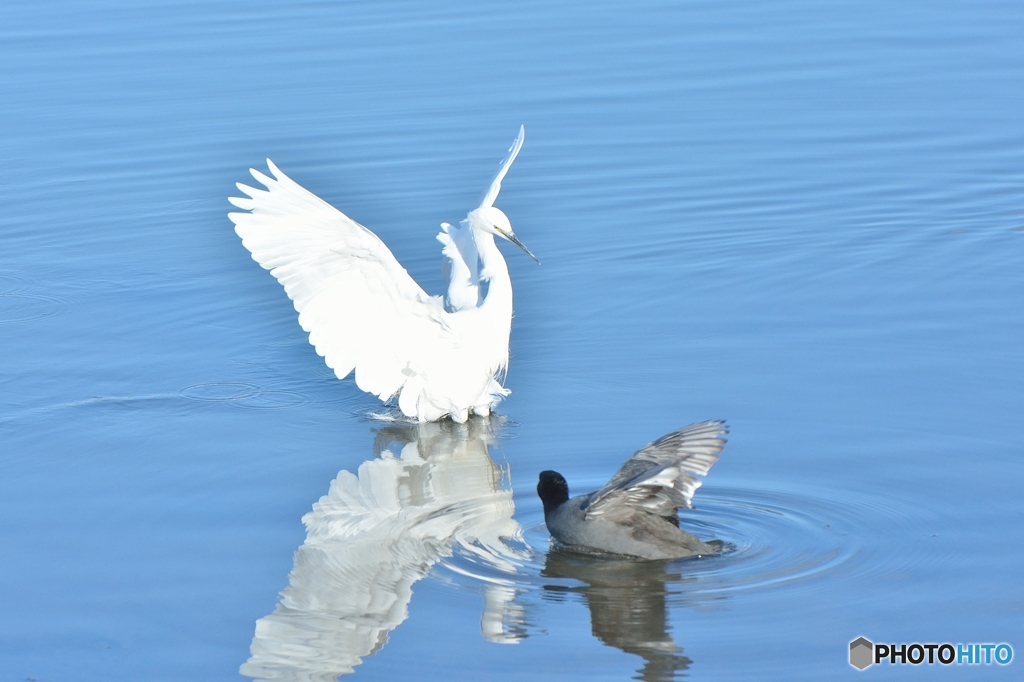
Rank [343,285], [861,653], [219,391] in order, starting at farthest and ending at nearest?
[219,391] → [343,285] → [861,653]

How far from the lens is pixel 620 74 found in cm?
1466

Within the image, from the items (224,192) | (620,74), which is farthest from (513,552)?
(620,74)

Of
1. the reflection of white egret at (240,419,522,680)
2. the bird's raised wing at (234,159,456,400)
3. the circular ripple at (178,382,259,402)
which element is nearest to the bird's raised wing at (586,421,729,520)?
the reflection of white egret at (240,419,522,680)

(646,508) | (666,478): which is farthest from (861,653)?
(646,508)

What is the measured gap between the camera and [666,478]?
20.3 ft

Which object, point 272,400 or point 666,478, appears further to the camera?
point 272,400

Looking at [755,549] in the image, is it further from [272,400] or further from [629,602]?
[272,400]

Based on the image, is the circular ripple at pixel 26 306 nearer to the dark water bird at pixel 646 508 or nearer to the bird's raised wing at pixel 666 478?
the dark water bird at pixel 646 508

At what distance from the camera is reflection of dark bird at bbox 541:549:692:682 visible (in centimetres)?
568

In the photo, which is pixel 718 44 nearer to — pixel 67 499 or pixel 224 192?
pixel 224 192

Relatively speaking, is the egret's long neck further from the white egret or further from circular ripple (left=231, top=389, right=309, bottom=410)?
circular ripple (left=231, top=389, right=309, bottom=410)

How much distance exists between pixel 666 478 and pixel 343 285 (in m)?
2.78

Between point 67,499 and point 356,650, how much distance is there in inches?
90.0

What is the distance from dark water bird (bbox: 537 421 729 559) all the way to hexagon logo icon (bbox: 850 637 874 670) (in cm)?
98
